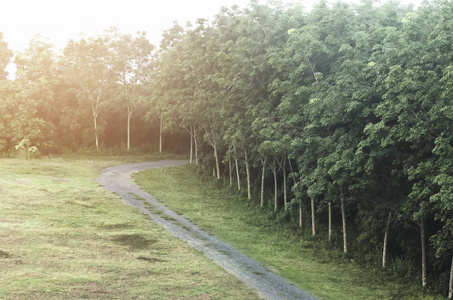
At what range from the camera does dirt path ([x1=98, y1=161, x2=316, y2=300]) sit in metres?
18.8

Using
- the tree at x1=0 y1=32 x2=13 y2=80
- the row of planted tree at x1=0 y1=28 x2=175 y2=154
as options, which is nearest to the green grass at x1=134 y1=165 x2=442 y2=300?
the row of planted tree at x1=0 y1=28 x2=175 y2=154

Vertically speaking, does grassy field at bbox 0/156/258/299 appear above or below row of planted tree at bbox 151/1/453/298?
below

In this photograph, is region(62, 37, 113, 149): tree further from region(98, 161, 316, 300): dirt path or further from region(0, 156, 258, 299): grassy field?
region(0, 156, 258, 299): grassy field

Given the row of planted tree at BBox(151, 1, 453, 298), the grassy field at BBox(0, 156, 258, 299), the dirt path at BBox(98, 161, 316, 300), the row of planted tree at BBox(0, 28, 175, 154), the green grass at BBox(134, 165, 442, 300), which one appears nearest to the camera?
the grassy field at BBox(0, 156, 258, 299)

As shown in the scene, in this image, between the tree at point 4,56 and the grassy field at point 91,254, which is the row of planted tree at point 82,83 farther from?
the grassy field at point 91,254

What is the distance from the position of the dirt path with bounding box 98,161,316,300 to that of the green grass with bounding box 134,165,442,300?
686mm

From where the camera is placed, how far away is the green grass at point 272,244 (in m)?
20.4

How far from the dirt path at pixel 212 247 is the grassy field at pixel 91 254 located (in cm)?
75

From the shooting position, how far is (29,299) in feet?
48.8

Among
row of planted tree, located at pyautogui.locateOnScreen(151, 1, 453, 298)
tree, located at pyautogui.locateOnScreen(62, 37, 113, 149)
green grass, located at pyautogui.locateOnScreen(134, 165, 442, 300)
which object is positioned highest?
tree, located at pyautogui.locateOnScreen(62, 37, 113, 149)

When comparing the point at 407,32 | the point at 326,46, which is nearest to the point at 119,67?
the point at 326,46

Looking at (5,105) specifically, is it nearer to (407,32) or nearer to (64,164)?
(64,164)

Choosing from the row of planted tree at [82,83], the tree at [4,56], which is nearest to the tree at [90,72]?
the row of planted tree at [82,83]

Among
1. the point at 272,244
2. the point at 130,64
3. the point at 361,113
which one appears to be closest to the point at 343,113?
the point at 361,113
